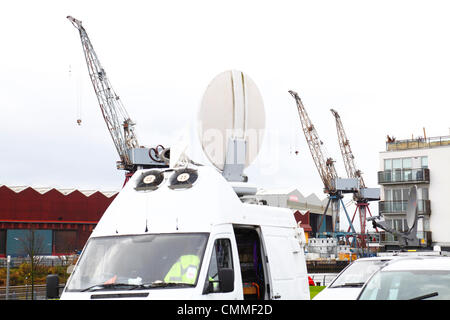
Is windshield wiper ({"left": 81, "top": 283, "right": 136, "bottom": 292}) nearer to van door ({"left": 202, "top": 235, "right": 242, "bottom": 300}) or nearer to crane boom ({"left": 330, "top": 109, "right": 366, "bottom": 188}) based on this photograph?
van door ({"left": 202, "top": 235, "right": 242, "bottom": 300})

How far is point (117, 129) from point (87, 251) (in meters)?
74.3

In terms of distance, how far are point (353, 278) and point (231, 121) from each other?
4.05m

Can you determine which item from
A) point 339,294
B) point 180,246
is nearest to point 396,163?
point 339,294

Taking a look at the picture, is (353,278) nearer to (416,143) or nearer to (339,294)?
(339,294)

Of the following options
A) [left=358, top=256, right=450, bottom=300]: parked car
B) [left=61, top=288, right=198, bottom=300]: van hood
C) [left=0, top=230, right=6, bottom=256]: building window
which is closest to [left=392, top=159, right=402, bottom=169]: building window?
[left=0, top=230, right=6, bottom=256]: building window

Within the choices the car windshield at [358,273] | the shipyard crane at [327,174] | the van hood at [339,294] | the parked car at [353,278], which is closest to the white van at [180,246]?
the van hood at [339,294]

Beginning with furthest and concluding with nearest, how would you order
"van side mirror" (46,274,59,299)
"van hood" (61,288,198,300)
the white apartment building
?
1. the white apartment building
2. "van side mirror" (46,274,59,299)
3. "van hood" (61,288,198,300)

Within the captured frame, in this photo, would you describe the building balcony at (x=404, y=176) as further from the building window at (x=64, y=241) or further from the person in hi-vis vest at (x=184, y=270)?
the person in hi-vis vest at (x=184, y=270)

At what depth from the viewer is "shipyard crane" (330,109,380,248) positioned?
11012cm

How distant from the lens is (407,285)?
7.64m

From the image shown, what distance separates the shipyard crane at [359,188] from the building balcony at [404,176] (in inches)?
1549

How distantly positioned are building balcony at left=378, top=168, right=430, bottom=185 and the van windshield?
5933cm

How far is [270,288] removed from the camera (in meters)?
9.38

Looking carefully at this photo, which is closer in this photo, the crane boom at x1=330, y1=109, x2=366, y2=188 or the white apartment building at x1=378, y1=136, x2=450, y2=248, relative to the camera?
the white apartment building at x1=378, y1=136, x2=450, y2=248
